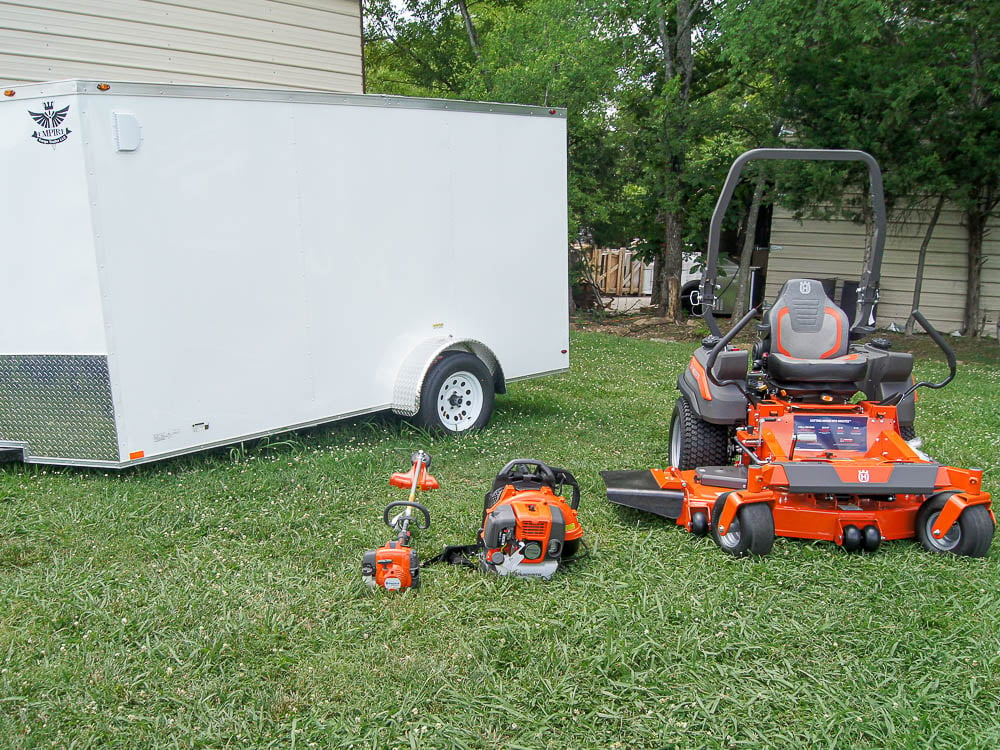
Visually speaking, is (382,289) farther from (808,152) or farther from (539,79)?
(539,79)

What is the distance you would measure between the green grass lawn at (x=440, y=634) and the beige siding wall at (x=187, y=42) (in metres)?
3.96

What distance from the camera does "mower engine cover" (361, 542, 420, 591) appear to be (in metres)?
4.25

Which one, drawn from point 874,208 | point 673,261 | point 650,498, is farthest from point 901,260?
point 650,498

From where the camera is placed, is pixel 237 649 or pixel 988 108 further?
pixel 988 108

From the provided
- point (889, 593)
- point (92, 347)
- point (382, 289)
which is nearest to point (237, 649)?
point (92, 347)

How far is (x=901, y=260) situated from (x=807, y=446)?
11.2m

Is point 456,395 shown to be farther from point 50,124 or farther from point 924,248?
point 924,248

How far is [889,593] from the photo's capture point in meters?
4.30

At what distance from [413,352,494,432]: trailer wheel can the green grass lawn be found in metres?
1.40

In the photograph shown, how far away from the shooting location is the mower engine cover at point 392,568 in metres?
4.25

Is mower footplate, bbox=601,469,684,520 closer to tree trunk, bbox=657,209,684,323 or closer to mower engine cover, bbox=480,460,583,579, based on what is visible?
mower engine cover, bbox=480,460,583,579

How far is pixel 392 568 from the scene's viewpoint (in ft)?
14.0

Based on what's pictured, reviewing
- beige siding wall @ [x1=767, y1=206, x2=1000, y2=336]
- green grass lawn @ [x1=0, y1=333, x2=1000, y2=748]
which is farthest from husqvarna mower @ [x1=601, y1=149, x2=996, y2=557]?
beige siding wall @ [x1=767, y1=206, x2=1000, y2=336]

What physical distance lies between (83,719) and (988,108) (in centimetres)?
1311
